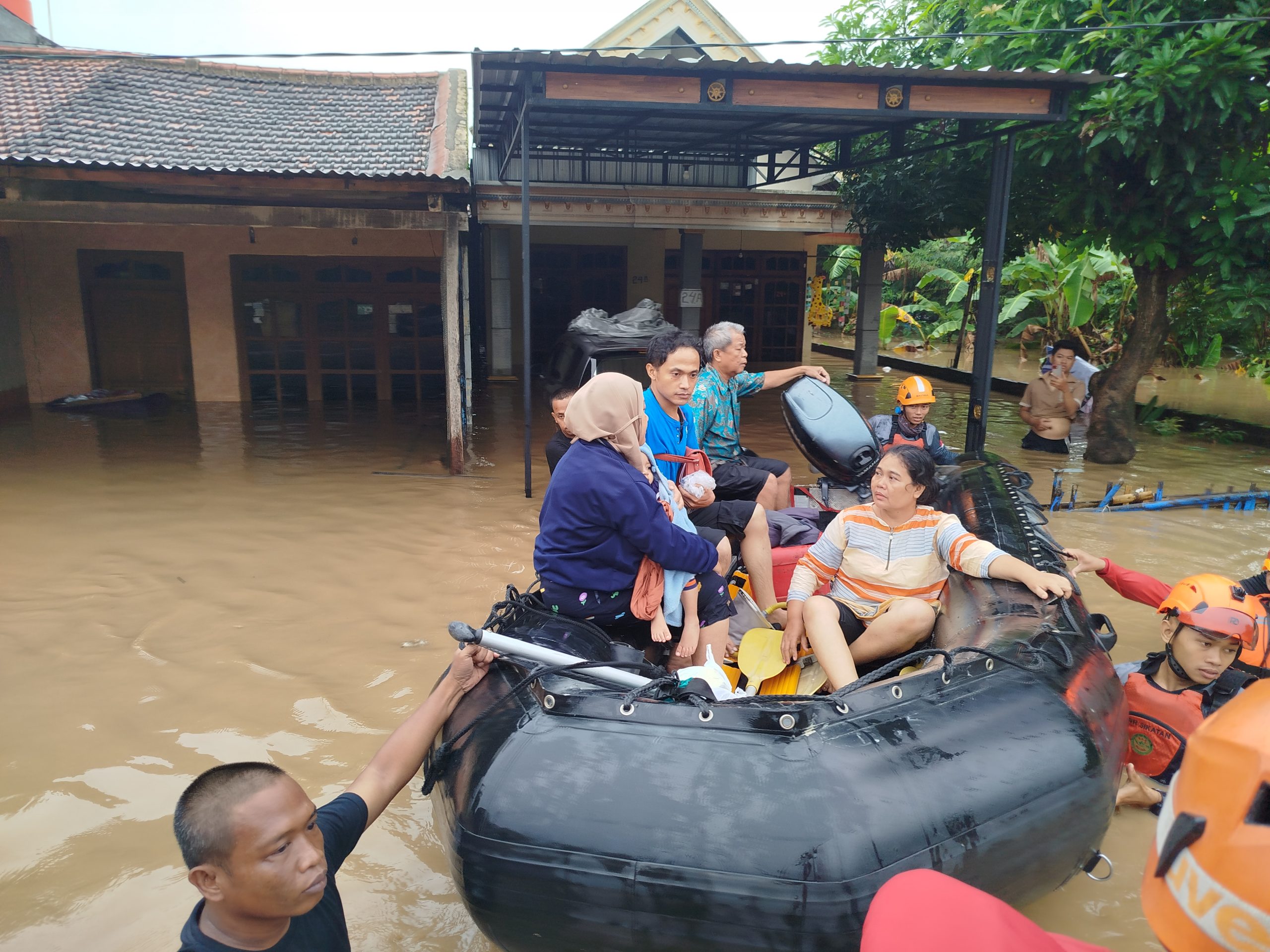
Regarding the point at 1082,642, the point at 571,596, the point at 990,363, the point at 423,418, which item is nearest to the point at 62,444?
the point at 423,418

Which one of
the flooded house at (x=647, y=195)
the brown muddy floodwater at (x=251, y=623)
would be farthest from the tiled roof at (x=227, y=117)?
the brown muddy floodwater at (x=251, y=623)

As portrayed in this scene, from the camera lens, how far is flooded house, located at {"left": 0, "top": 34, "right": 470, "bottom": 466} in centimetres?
771

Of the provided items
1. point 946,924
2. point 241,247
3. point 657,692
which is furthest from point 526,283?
point 241,247

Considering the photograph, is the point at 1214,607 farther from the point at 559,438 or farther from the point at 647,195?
the point at 647,195

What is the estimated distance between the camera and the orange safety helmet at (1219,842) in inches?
28.0

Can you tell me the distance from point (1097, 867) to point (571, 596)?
1.98 m

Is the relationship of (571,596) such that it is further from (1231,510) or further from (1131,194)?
(1131,194)

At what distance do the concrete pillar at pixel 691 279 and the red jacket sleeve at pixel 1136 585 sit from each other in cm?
936

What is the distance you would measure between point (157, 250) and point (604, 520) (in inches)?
426

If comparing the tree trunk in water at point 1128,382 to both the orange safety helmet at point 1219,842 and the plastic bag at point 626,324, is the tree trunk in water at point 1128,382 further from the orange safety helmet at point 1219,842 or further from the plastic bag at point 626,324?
the orange safety helmet at point 1219,842

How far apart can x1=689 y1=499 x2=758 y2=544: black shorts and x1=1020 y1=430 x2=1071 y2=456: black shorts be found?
20.9ft

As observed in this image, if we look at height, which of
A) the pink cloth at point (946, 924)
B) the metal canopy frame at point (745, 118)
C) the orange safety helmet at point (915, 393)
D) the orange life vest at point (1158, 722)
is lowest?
the orange life vest at point (1158, 722)

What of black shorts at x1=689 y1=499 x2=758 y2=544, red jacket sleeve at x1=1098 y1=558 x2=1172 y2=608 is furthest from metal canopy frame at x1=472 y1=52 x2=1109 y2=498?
red jacket sleeve at x1=1098 y1=558 x2=1172 y2=608

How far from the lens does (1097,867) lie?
9.57 feet
